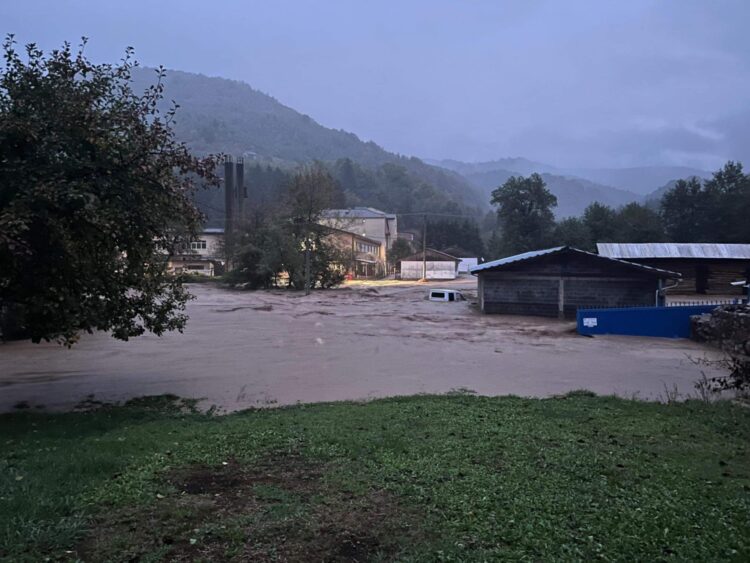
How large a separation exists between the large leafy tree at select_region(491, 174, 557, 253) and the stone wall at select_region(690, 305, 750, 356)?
52366mm

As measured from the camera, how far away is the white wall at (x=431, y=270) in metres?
83.5

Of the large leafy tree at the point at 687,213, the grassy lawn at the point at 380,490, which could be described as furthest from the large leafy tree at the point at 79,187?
the large leafy tree at the point at 687,213

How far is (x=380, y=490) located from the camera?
17.3 ft

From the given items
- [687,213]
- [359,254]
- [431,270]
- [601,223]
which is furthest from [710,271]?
[359,254]

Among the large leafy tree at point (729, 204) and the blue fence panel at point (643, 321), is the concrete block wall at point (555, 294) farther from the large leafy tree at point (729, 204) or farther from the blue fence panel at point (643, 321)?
the large leafy tree at point (729, 204)

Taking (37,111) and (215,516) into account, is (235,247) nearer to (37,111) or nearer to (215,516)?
(37,111)

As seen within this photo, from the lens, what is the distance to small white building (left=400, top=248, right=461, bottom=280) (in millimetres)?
83250

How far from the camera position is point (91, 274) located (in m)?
10.0

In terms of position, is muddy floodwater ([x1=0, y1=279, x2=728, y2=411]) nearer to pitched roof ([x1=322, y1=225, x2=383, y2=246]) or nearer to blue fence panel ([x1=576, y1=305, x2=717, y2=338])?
blue fence panel ([x1=576, y1=305, x2=717, y2=338])

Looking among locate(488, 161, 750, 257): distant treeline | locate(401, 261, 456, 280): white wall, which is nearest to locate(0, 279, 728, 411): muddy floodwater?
locate(488, 161, 750, 257): distant treeline

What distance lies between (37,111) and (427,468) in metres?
8.26

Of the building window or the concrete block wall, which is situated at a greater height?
the building window

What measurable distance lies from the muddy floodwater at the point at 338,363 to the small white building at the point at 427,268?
4945 centimetres

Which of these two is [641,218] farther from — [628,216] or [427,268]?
[427,268]
